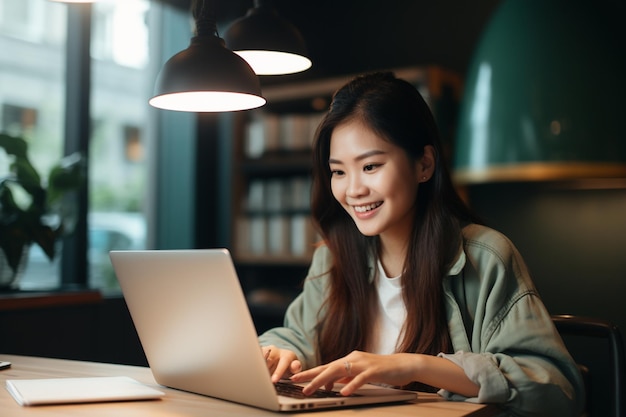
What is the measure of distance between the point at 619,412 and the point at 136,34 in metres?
2.85

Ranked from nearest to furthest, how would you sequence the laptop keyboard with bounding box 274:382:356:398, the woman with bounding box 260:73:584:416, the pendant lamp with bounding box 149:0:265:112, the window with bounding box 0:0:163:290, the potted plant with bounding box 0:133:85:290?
the laptop keyboard with bounding box 274:382:356:398 → the woman with bounding box 260:73:584:416 → the pendant lamp with bounding box 149:0:265:112 → the potted plant with bounding box 0:133:85:290 → the window with bounding box 0:0:163:290

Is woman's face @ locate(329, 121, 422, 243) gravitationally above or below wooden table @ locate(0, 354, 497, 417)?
above

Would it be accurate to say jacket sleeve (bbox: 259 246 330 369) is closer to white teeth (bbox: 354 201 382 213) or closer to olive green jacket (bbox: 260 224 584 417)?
olive green jacket (bbox: 260 224 584 417)

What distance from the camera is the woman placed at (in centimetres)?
141

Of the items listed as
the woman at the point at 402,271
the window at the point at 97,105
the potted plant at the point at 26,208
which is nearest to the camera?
the woman at the point at 402,271

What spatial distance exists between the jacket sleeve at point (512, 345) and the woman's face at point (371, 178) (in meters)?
0.19

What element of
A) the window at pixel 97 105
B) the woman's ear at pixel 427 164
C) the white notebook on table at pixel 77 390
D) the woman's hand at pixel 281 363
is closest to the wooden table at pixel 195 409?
the white notebook on table at pixel 77 390

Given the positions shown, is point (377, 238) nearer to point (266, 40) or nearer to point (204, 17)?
point (266, 40)

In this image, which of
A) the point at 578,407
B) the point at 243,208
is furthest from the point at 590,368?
the point at 243,208

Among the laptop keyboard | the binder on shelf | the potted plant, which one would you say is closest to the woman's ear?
the laptop keyboard

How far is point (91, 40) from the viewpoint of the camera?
3.37 metres

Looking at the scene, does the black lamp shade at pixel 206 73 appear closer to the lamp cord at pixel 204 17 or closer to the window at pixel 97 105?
the lamp cord at pixel 204 17

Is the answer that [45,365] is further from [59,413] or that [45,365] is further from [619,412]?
[619,412]

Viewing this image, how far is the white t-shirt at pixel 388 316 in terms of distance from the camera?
176 centimetres
